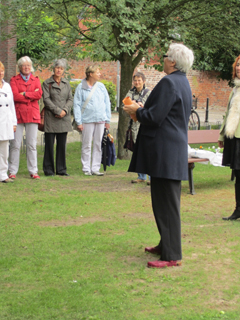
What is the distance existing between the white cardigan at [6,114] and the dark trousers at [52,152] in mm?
1149

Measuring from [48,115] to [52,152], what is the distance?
2.40 feet

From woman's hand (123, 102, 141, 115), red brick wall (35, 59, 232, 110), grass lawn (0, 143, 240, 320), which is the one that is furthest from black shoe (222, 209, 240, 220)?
red brick wall (35, 59, 232, 110)

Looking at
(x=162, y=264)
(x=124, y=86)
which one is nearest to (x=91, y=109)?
(x=124, y=86)

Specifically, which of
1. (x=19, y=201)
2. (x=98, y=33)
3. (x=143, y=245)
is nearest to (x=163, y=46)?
(x=98, y=33)

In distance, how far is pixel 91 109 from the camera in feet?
32.9

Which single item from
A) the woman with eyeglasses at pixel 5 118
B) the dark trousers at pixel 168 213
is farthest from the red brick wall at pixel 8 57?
the dark trousers at pixel 168 213

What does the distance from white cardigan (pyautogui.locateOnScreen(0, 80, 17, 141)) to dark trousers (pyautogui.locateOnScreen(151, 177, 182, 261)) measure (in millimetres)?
4430

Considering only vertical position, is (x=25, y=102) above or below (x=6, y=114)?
above

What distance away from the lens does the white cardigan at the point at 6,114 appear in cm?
863

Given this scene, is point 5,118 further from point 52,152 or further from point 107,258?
point 107,258

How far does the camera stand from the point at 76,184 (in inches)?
368

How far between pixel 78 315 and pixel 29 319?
37 centimetres

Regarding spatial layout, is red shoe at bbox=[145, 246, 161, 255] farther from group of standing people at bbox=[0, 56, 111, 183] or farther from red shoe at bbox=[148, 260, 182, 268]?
group of standing people at bbox=[0, 56, 111, 183]

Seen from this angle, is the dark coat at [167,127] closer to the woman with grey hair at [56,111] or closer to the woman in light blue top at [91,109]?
the woman with grey hair at [56,111]
